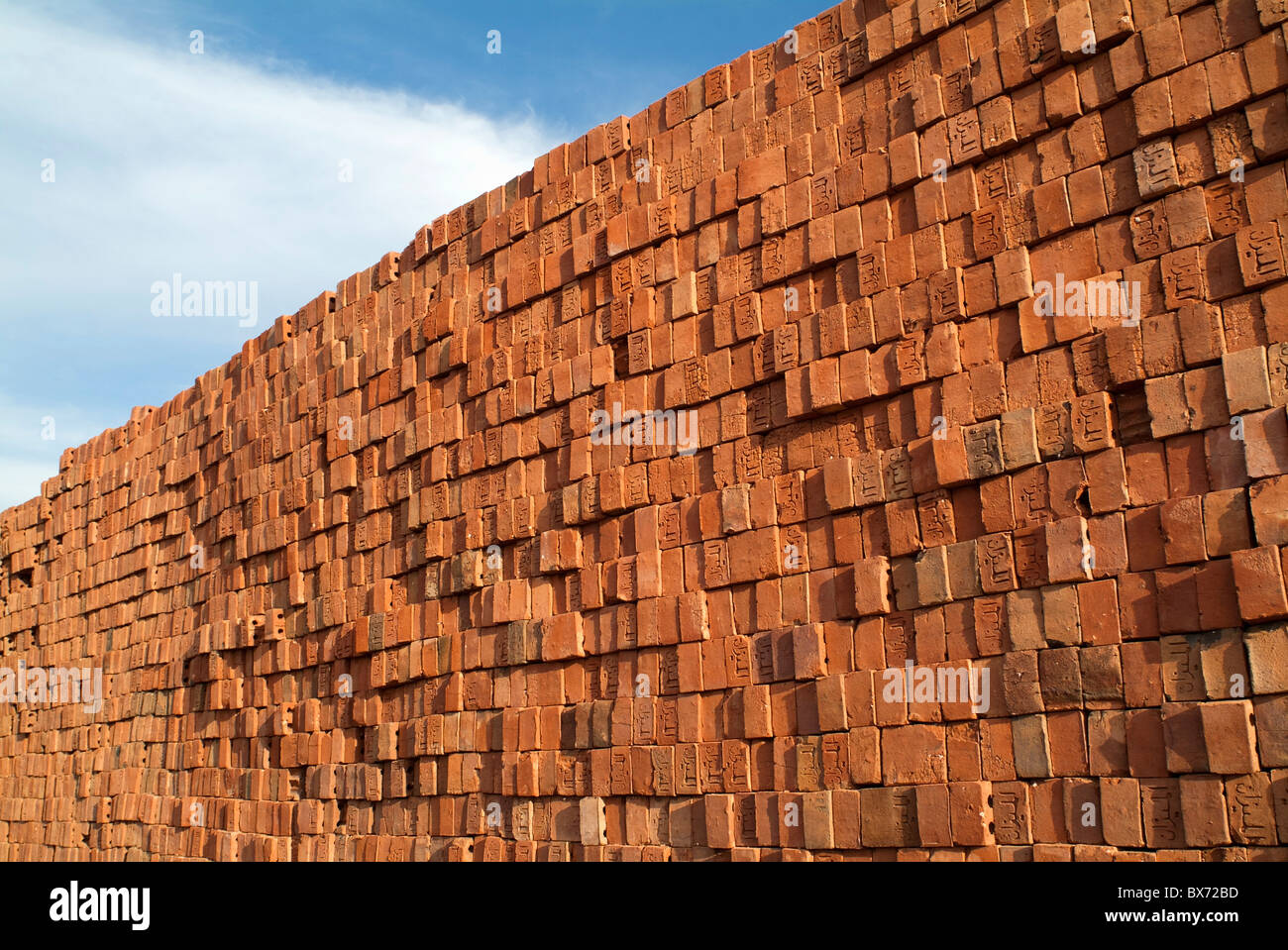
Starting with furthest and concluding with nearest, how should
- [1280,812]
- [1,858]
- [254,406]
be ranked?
Answer: 1. [1,858]
2. [254,406]
3. [1280,812]

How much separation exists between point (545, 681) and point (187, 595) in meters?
6.38

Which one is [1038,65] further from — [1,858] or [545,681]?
[1,858]

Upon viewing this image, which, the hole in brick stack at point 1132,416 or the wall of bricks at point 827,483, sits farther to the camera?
the hole in brick stack at point 1132,416

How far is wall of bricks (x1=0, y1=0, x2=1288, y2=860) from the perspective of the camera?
5.38 metres

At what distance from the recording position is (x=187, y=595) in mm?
13016

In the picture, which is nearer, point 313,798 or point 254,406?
point 313,798

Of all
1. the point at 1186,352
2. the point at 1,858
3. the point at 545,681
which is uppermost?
the point at 1186,352

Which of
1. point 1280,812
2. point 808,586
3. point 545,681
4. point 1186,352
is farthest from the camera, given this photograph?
point 545,681

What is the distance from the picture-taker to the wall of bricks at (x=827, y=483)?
5375mm

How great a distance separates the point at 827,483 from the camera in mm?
6680

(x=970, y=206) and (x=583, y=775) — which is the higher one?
(x=970, y=206)

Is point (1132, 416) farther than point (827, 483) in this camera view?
No

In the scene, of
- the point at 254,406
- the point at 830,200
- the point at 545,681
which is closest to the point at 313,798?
the point at 545,681

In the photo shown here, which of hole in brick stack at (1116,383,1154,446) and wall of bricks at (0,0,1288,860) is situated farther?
hole in brick stack at (1116,383,1154,446)
